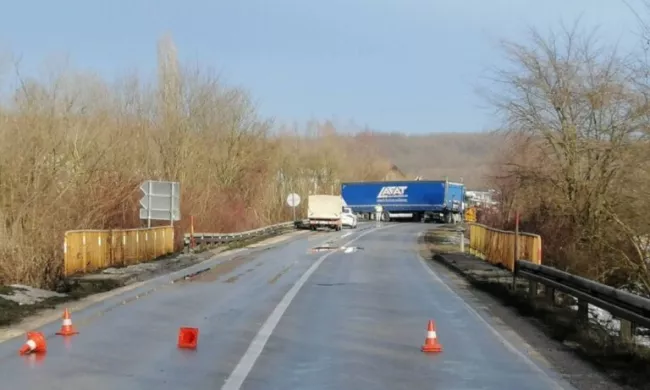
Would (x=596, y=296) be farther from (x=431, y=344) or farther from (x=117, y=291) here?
(x=117, y=291)

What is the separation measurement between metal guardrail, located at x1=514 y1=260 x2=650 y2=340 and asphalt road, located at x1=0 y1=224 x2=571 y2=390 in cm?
141

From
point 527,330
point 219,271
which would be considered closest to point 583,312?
point 527,330

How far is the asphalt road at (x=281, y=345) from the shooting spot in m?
8.16

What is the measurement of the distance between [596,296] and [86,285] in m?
11.8

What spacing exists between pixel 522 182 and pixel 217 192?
1151 inches

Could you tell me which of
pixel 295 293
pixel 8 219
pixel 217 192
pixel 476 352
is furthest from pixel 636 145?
pixel 217 192

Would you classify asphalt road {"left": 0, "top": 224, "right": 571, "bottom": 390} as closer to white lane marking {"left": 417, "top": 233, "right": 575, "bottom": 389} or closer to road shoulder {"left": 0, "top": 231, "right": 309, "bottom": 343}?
white lane marking {"left": 417, "top": 233, "right": 575, "bottom": 389}

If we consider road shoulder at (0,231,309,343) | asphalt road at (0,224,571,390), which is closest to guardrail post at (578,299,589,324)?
asphalt road at (0,224,571,390)

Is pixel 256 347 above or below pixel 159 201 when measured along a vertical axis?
below

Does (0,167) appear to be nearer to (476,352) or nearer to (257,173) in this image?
(476,352)

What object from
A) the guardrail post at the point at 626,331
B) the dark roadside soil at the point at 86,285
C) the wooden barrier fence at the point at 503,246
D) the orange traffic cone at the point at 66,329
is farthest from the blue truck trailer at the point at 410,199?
the orange traffic cone at the point at 66,329

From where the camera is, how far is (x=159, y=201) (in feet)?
103

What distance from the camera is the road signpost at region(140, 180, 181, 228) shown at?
31.3 m

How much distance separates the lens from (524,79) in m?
28.0
